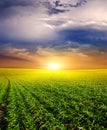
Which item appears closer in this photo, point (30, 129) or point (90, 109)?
point (30, 129)

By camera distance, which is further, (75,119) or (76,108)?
(76,108)

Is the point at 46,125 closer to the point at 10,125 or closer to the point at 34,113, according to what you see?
the point at 10,125

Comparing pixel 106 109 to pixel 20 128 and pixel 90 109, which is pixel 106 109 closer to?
pixel 90 109

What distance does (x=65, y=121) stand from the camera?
16.5 meters

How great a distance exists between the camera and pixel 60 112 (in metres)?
18.9

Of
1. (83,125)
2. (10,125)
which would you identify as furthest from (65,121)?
(10,125)

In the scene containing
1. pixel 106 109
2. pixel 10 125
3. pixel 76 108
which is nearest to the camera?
pixel 10 125

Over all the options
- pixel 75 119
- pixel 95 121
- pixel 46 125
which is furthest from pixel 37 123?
pixel 95 121

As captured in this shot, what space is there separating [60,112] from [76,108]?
2029 mm

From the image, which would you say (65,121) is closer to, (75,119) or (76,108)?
(75,119)

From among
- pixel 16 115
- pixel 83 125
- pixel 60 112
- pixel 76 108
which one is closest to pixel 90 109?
pixel 76 108

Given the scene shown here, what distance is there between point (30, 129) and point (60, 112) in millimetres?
4498

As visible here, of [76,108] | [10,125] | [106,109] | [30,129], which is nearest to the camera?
[30,129]

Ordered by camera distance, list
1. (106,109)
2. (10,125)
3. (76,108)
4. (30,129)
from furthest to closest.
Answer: (76,108), (106,109), (10,125), (30,129)
